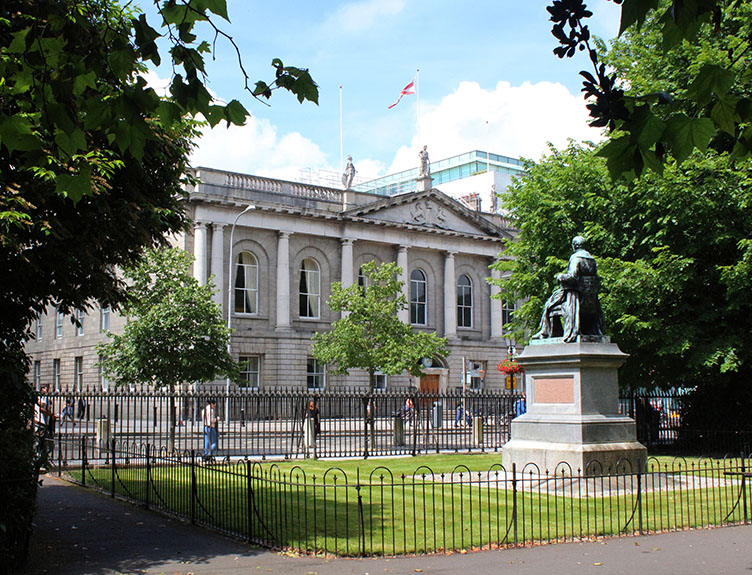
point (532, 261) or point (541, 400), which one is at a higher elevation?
point (532, 261)

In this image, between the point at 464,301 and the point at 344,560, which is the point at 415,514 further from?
the point at 464,301

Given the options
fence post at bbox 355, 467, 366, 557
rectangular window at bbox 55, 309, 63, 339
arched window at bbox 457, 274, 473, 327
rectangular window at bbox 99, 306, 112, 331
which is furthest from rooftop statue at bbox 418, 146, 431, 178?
fence post at bbox 355, 467, 366, 557

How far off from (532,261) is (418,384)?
88.8 ft

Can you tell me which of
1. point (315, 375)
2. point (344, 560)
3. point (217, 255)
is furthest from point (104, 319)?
point (344, 560)

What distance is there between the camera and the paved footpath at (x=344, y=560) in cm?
884

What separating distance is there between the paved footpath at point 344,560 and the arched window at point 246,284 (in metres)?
36.7

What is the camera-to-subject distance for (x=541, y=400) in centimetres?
1567

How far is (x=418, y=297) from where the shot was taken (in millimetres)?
55938

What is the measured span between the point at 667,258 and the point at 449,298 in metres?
34.6

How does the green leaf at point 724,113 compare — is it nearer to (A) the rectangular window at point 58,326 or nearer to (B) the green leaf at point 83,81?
(B) the green leaf at point 83,81

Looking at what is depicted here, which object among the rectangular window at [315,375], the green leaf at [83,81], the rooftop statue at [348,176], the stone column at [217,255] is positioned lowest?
the rectangular window at [315,375]

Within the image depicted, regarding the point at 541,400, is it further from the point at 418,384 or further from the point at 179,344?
the point at 418,384

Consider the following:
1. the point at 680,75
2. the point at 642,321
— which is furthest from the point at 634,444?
the point at 680,75

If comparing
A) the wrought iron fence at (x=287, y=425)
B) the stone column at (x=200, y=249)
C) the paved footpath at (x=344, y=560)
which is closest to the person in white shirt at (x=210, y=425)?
the wrought iron fence at (x=287, y=425)
